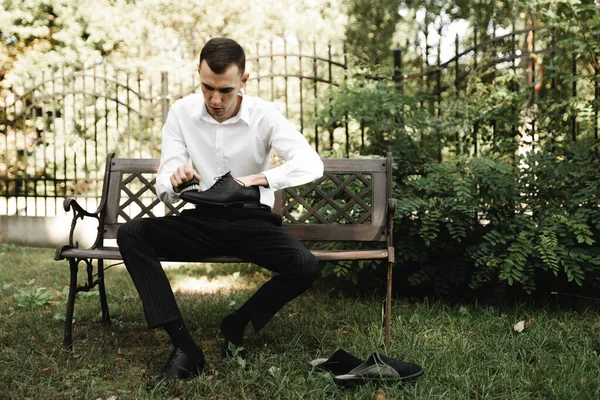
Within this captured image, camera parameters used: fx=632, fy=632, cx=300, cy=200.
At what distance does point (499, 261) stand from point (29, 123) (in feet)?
40.0


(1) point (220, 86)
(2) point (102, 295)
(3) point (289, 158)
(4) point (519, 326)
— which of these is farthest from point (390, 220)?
(2) point (102, 295)

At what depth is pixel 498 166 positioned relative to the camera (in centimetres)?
428

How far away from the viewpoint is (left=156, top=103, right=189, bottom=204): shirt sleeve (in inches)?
134

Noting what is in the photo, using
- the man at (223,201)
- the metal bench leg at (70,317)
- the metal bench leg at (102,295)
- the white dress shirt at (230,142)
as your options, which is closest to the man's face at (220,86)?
the man at (223,201)

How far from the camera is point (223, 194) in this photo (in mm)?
3234

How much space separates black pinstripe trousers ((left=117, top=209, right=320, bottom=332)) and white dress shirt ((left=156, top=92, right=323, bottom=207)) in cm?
20

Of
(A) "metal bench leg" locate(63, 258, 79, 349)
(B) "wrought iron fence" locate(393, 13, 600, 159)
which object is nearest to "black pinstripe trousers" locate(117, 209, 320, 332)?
(A) "metal bench leg" locate(63, 258, 79, 349)

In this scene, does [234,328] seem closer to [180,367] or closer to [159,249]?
[180,367]

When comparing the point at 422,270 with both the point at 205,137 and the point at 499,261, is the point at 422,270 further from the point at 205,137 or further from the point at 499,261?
→ the point at 205,137

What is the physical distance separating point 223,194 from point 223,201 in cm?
4

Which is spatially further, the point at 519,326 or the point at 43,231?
the point at 43,231

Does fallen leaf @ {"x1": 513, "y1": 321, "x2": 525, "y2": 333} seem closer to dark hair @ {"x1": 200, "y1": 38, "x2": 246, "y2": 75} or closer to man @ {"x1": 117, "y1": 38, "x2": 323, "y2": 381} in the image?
man @ {"x1": 117, "y1": 38, "x2": 323, "y2": 381}

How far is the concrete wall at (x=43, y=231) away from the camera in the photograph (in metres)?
7.99

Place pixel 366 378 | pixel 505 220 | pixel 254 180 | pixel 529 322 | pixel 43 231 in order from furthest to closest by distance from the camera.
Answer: pixel 43 231 → pixel 505 220 → pixel 529 322 → pixel 254 180 → pixel 366 378
